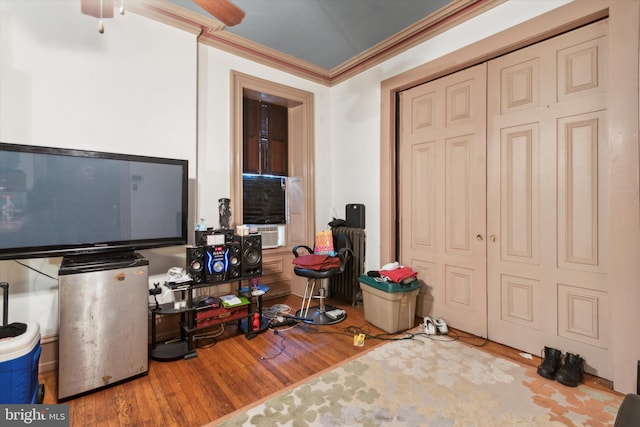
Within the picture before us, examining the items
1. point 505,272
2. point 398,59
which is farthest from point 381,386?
point 398,59

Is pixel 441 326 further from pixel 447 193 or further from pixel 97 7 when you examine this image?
pixel 97 7

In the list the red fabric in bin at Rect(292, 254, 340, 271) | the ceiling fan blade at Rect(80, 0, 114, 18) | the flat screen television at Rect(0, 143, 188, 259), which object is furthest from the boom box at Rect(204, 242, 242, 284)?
the ceiling fan blade at Rect(80, 0, 114, 18)

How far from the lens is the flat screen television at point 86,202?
188 cm

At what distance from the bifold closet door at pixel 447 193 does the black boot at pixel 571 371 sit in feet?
2.19

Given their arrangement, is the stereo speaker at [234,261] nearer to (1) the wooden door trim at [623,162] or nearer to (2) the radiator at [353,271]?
(2) the radiator at [353,271]

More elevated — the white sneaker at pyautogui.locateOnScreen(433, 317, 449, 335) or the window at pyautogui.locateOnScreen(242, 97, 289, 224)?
the window at pyautogui.locateOnScreen(242, 97, 289, 224)

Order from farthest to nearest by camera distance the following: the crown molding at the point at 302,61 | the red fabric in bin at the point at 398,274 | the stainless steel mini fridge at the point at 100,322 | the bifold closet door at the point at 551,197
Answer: the red fabric in bin at the point at 398,274 < the crown molding at the point at 302,61 < the bifold closet door at the point at 551,197 < the stainless steel mini fridge at the point at 100,322

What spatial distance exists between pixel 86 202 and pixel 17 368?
1.05 m

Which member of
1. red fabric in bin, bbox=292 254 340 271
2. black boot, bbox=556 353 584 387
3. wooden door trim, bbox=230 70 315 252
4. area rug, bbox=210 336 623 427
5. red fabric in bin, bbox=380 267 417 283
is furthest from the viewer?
wooden door trim, bbox=230 70 315 252

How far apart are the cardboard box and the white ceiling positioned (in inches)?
100

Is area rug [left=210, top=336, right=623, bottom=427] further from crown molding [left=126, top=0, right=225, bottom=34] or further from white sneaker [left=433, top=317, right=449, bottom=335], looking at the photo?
crown molding [left=126, top=0, right=225, bottom=34]

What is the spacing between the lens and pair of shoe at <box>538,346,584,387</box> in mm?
1980

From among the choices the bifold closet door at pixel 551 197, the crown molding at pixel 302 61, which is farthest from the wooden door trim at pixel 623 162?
the crown molding at pixel 302 61

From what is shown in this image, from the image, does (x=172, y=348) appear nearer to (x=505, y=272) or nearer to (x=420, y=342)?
(x=420, y=342)
